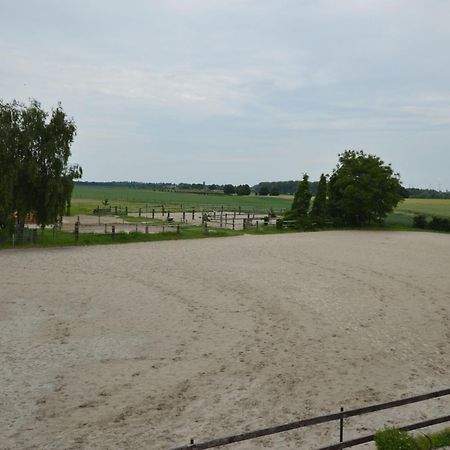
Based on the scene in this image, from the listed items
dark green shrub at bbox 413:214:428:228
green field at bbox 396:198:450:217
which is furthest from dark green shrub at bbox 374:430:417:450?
green field at bbox 396:198:450:217

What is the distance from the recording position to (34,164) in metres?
24.7

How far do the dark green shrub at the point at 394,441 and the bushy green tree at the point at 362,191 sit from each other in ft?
118

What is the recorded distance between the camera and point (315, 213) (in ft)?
134

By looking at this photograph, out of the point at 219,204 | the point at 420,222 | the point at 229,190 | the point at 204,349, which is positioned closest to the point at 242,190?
the point at 229,190

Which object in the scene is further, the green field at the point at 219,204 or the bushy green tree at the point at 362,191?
the green field at the point at 219,204

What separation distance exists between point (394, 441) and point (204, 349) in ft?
19.6

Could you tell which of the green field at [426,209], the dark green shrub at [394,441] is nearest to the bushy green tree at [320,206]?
the green field at [426,209]

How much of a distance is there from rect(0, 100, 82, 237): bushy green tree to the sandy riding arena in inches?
195

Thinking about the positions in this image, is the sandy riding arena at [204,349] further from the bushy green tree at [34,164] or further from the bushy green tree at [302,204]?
the bushy green tree at [302,204]

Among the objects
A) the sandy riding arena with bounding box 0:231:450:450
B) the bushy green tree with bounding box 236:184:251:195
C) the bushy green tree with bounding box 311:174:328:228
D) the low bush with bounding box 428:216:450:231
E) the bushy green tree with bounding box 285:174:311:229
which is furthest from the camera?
the bushy green tree with bounding box 236:184:251:195

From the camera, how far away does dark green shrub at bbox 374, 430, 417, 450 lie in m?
5.19

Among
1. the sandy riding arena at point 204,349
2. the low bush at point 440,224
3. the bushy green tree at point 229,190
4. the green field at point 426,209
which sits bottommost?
the sandy riding arena at point 204,349

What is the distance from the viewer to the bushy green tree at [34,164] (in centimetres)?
2431

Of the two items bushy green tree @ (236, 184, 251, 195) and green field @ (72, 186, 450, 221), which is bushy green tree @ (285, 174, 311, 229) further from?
bushy green tree @ (236, 184, 251, 195)
